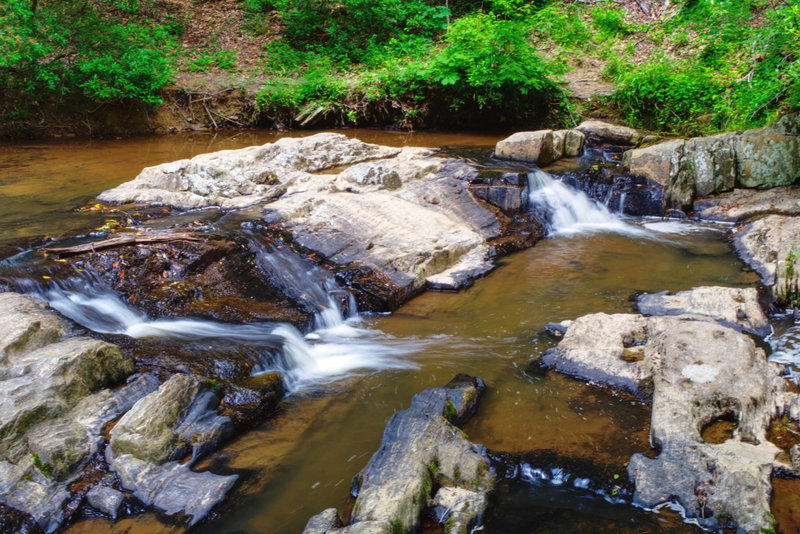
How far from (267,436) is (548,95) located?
11577 millimetres

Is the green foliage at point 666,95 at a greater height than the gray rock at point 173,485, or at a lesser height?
greater

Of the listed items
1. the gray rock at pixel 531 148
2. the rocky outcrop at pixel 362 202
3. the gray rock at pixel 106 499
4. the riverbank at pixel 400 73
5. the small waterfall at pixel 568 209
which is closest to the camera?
the gray rock at pixel 106 499

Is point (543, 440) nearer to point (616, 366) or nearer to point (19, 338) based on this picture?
point (616, 366)

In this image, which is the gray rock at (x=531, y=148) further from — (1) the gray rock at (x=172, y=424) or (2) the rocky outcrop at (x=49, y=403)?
(2) the rocky outcrop at (x=49, y=403)

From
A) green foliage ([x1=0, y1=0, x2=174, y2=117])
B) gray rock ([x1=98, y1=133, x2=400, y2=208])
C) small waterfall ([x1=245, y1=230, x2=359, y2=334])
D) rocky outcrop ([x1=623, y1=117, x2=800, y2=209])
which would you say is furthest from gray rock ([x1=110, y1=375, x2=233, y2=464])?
green foliage ([x1=0, y1=0, x2=174, y2=117])

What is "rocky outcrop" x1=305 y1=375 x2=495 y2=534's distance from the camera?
10.1 feet

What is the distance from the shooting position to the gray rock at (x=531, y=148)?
32.3ft

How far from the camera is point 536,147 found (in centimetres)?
984

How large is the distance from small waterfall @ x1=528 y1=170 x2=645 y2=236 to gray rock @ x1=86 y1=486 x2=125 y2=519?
688 centimetres

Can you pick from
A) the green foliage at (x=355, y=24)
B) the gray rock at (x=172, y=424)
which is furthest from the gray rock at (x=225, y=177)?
the green foliage at (x=355, y=24)

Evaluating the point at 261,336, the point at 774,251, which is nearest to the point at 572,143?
the point at 774,251

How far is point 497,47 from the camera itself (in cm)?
1255

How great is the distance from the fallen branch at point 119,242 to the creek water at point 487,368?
0.61 meters

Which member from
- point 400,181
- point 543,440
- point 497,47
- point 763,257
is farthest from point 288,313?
point 497,47
